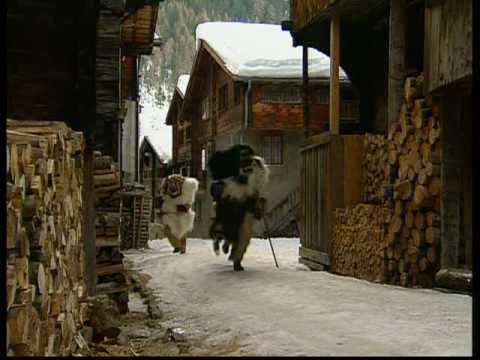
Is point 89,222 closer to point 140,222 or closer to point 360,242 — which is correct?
point 360,242

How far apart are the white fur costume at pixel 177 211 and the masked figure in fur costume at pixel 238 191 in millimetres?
6010

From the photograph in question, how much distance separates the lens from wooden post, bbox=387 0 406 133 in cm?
1016

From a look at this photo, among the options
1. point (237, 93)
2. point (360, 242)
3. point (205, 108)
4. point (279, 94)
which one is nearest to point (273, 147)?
point (279, 94)

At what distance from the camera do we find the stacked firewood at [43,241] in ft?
12.3

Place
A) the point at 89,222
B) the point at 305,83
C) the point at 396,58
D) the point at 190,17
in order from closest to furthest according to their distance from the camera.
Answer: the point at 89,222 → the point at 396,58 → the point at 305,83 → the point at 190,17

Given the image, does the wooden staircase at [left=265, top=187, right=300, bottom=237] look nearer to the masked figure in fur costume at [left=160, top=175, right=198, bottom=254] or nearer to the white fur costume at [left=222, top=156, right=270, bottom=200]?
the masked figure in fur costume at [left=160, top=175, right=198, bottom=254]

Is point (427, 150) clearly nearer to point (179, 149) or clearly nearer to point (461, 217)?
point (461, 217)

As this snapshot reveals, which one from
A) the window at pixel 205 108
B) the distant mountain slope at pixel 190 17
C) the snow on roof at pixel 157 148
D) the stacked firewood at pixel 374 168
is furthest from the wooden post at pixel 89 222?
the snow on roof at pixel 157 148

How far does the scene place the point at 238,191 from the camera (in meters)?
11.1

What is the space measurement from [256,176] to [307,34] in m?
4.06

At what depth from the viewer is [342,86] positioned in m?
21.5

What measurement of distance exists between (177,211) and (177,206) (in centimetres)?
15

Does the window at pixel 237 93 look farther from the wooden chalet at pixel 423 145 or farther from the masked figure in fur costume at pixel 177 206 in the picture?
the wooden chalet at pixel 423 145

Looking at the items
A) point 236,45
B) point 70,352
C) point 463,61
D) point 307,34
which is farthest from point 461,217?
point 236,45
